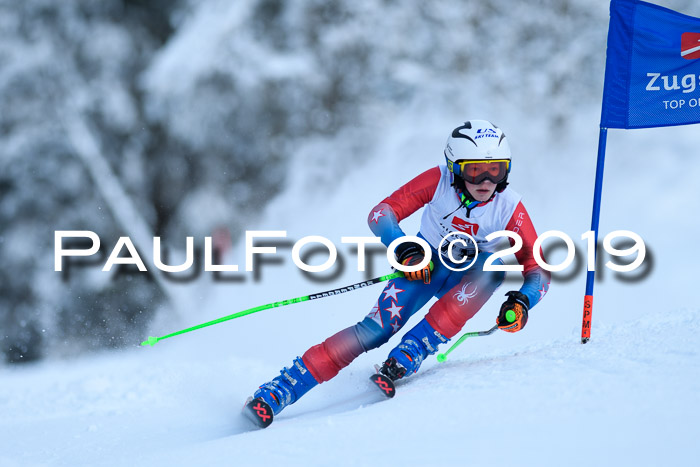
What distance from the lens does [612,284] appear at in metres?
8.18

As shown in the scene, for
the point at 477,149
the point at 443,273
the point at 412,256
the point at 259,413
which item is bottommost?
the point at 259,413

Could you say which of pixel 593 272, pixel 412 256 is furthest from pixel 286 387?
pixel 593 272

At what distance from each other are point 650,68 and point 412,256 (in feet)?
5.91

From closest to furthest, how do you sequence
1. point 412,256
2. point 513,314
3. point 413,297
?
point 513,314, point 412,256, point 413,297

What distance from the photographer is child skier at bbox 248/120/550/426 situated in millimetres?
3373

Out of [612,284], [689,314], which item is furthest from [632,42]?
[612,284]

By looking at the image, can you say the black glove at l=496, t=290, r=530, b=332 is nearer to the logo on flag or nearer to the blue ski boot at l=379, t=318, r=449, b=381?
the blue ski boot at l=379, t=318, r=449, b=381

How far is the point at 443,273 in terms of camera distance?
371 cm

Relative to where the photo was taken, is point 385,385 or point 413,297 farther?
point 413,297

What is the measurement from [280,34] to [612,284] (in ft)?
24.8

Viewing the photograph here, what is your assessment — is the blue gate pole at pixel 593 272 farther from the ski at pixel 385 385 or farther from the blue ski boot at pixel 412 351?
the ski at pixel 385 385

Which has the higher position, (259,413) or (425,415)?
(425,415)

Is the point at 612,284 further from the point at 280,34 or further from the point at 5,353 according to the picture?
the point at 5,353

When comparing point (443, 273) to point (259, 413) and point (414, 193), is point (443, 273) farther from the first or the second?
point (259, 413)
